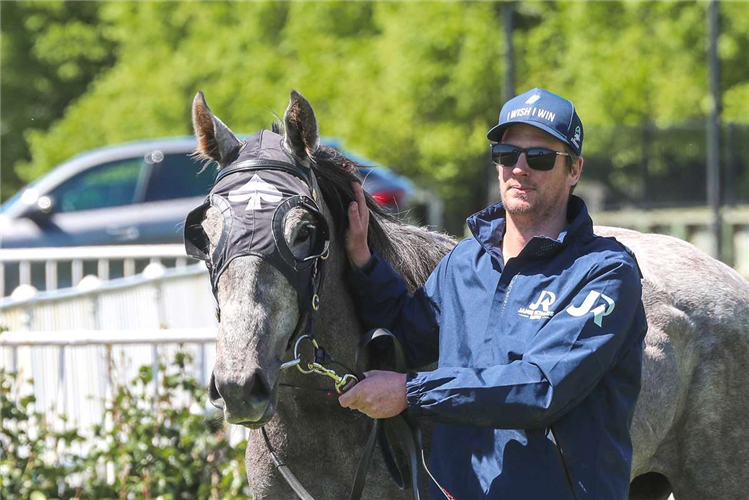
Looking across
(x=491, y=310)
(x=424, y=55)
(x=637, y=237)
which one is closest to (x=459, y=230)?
(x=424, y=55)

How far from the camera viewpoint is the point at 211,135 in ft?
11.9

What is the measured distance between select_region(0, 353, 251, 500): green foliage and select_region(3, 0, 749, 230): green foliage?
9437 millimetres

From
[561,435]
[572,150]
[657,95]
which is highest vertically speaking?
[657,95]

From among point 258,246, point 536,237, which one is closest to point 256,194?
point 258,246

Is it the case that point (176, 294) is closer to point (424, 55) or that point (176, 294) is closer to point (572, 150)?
point (572, 150)

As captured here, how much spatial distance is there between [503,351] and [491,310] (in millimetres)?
135

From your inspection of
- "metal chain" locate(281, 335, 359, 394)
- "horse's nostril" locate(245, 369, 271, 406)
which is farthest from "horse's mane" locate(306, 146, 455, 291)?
"horse's nostril" locate(245, 369, 271, 406)

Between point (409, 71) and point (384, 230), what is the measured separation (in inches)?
600

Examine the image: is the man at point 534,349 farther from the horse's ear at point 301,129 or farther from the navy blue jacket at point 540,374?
the horse's ear at point 301,129

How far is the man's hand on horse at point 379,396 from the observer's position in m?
3.21

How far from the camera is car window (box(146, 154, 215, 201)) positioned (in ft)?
44.3

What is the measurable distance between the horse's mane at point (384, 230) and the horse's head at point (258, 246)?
0.14 m

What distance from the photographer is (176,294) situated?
28.6ft

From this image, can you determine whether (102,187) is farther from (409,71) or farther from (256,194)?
(256,194)
